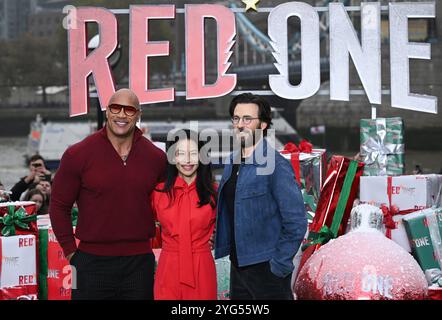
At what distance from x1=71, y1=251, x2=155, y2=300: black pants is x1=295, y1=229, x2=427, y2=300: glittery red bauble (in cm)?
82

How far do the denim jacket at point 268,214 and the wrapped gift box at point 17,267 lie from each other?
1673mm

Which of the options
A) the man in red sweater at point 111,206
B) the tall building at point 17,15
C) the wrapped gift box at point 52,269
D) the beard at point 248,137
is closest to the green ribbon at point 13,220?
the wrapped gift box at point 52,269

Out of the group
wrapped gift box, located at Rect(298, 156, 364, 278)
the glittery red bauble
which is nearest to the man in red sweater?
the glittery red bauble

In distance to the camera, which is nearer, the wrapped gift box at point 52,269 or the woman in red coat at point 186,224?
the woman in red coat at point 186,224

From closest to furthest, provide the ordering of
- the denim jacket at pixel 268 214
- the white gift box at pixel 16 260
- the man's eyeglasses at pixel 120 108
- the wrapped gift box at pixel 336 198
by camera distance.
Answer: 1. the denim jacket at pixel 268 214
2. the man's eyeglasses at pixel 120 108
3. the white gift box at pixel 16 260
4. the wrapped gift box at pixel 336 198

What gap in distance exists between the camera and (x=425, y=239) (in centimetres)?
537

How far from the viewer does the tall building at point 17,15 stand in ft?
150

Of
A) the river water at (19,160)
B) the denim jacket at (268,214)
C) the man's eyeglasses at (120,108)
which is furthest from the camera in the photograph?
the river water at (19,160)

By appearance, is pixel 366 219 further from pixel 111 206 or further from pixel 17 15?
pixel 17 15

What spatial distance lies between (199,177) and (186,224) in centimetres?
24

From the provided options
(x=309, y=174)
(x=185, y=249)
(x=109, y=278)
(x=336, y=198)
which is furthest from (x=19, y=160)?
(x=185, y=249)

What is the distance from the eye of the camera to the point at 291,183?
401 centimetres

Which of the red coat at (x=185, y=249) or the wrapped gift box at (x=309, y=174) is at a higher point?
the wrapped gift box at (x=309, y=174)

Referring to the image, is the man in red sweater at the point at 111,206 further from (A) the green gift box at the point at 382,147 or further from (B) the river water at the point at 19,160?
(B) the river water at the point at 19,160
